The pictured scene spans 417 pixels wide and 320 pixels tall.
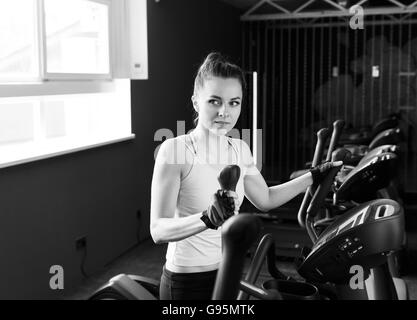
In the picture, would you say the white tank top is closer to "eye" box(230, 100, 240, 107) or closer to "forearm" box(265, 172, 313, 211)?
"eye" box(230, 100, 240, 107)

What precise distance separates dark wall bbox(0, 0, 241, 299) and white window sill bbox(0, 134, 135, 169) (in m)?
0.05

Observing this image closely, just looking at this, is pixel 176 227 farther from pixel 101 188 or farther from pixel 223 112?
pixel 101 188

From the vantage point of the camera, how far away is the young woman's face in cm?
137

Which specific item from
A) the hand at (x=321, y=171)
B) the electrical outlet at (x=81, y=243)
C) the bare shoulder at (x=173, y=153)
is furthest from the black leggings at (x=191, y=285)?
the electrical outlet at (x=81, y=243)

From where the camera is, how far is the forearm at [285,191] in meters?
1.69

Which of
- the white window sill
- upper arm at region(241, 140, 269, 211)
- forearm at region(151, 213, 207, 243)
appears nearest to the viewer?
forearm at region(151, 213, 207, 243)

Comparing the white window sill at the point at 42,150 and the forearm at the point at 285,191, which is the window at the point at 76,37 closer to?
the white window sill at the point at 42,150

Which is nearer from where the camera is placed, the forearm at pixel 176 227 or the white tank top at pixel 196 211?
the forearm at pixel 176 227

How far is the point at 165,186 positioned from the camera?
1.35 metres

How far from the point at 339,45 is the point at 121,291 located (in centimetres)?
787

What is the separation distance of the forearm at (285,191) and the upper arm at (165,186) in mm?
413

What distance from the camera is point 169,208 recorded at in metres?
1.35

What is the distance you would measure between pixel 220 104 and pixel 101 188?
113 inches

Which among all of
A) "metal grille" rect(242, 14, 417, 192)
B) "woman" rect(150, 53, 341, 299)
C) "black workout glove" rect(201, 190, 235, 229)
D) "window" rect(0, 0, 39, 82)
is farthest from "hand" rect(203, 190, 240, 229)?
"metal grille" rect(242, 14, 417, 192)
